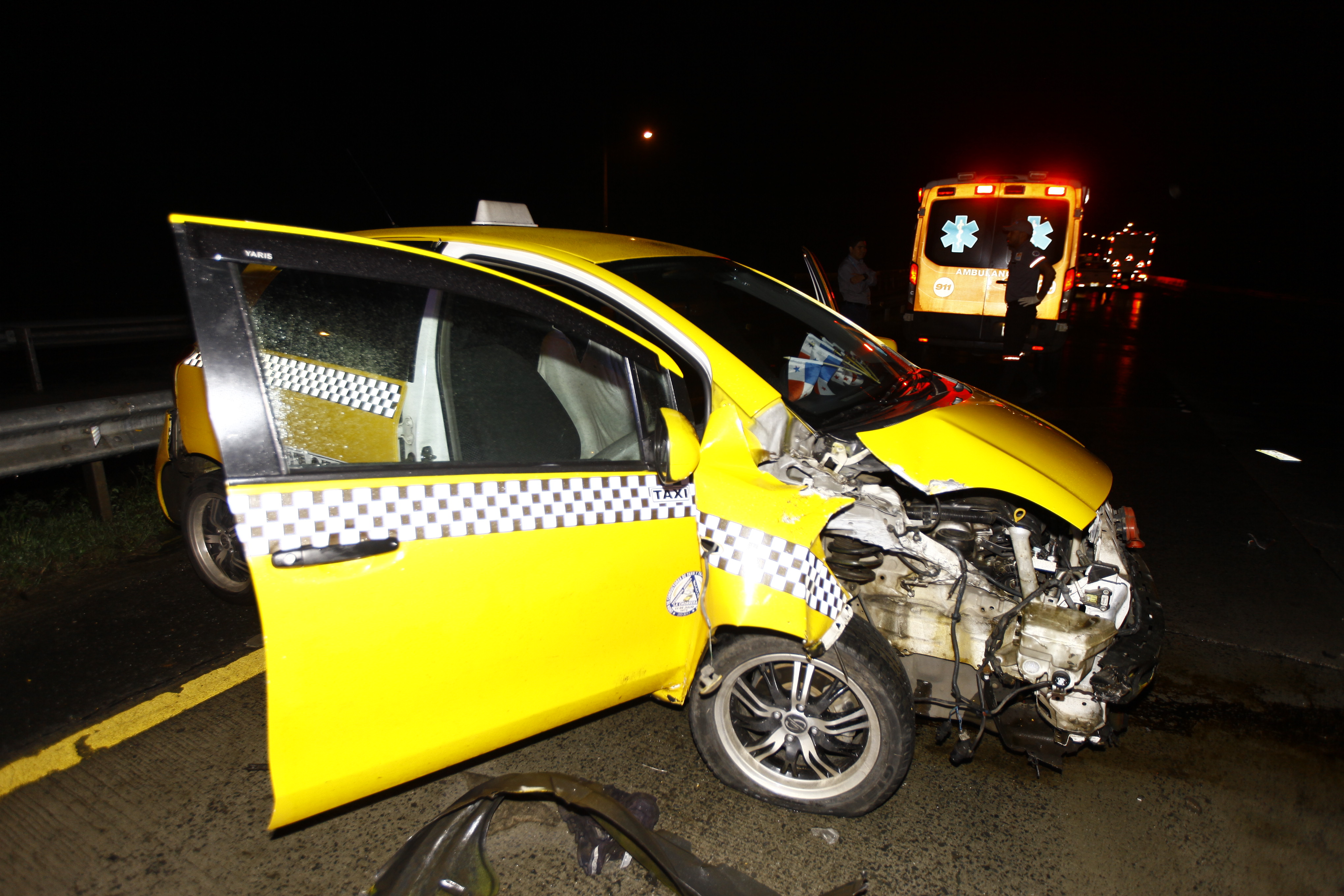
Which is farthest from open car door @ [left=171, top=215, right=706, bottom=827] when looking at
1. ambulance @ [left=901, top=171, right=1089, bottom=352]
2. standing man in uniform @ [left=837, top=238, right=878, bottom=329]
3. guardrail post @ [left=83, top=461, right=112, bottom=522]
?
standing man in uniform @ [left=837, top=238, right=878, bottom=329]

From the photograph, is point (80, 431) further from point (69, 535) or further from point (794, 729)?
point (794, 729)

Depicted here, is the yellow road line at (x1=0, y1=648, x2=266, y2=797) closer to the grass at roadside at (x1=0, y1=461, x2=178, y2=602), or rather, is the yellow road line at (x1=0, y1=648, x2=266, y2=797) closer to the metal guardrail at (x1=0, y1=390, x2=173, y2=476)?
the grass at roadside at (x1=0, y1=461, x2=178, y2=602)

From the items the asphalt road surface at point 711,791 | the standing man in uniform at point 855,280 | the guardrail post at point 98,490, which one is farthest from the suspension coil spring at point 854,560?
the standing man in uniform at point 855,280

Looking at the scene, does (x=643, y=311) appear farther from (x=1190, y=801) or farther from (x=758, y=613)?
(x=1190, y=801)

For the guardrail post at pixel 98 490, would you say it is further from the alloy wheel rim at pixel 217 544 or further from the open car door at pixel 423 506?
the open car door at pixel 423 506

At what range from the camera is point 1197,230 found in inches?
3327

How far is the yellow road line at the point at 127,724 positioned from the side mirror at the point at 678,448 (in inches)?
57.8

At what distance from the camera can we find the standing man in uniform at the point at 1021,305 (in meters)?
A: 8.66

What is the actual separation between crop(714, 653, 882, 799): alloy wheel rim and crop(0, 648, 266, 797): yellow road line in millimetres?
1566

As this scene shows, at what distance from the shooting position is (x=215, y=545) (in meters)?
3.75

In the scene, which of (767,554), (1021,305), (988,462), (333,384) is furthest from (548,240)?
(1021,305)

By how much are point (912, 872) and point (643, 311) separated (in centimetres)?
205

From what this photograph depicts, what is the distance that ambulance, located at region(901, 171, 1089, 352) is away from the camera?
32.4 ft

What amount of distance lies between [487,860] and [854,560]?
1.51 m
